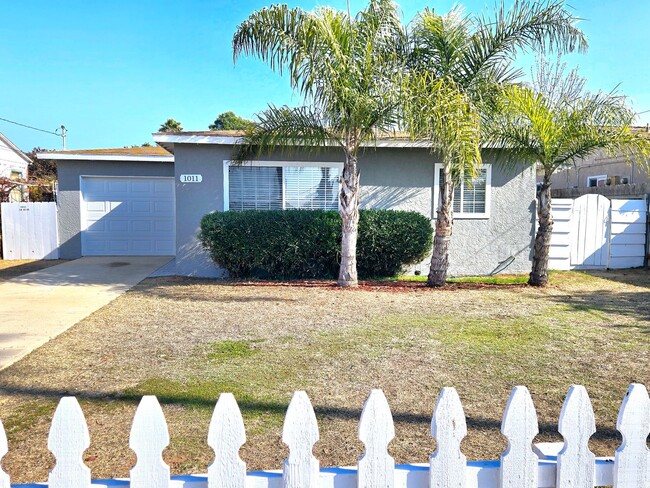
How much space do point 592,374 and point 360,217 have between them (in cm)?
626

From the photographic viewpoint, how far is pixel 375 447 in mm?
1801

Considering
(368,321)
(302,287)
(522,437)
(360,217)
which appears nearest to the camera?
(522,437)

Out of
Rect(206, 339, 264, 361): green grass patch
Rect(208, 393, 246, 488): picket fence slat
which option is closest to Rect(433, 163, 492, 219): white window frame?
Rect(206, 339, 264, 361): green grass patch

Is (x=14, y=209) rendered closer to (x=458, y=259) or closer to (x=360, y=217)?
(x=360, y=217)

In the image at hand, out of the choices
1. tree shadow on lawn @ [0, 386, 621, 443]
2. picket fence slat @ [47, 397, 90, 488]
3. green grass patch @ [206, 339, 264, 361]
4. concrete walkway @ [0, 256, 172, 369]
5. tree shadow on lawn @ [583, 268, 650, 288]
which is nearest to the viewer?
picket fence slat @ [47, 397, 90, 488]

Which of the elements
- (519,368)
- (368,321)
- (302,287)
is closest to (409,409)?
(519,368)

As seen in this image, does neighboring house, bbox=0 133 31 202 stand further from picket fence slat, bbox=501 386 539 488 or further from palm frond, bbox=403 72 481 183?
picket fence slat, bbox=501 386 539 488

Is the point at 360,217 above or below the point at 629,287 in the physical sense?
above

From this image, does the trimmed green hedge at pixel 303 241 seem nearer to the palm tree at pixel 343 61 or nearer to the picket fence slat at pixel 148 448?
the palm tree at pixel 343 61

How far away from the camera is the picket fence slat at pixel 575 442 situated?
1.88 metres

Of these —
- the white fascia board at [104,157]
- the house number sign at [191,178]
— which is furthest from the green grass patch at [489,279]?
the white fascia board at [104,157]

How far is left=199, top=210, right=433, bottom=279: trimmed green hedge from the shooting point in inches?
387

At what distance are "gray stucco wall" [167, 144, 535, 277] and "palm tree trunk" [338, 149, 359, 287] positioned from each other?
194cm

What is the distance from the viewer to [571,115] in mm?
8664
